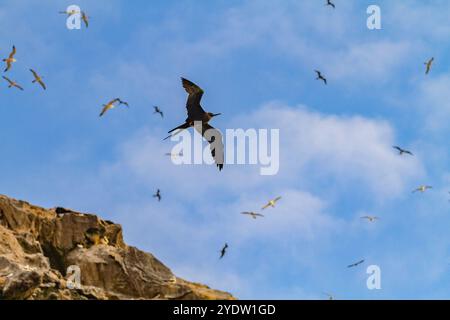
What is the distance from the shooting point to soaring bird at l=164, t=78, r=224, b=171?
3912 centimetres

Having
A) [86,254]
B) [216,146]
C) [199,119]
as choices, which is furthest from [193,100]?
[86,254]

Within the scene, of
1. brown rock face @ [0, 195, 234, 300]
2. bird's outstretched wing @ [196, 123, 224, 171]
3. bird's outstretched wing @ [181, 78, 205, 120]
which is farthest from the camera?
bird's outstretched wing @ [196, 123, 224, 171]

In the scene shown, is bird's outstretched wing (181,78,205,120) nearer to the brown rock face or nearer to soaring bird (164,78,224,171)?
soaring bird (164,78,224,171)

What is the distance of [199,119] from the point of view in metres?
40.9

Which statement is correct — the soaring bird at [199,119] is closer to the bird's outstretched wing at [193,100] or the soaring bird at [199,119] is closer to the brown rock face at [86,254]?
the bird's outstretched wing at [193,100]

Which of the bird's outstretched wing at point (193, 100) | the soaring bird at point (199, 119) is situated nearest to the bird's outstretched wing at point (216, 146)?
the soaring bird at point (199, 119)

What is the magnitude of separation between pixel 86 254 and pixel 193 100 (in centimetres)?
1075

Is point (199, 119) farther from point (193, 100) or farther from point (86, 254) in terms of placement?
point (86, 254)

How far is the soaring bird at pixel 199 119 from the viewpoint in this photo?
3912 cm

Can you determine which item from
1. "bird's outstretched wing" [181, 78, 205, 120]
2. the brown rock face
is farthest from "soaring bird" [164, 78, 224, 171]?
the brown rock face

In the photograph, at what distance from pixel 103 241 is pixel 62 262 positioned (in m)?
2.80

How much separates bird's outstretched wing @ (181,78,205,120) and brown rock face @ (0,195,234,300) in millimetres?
9097

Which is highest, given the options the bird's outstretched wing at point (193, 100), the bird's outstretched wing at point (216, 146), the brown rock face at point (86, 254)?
the bird's outstretched wing at point (193, 100)
